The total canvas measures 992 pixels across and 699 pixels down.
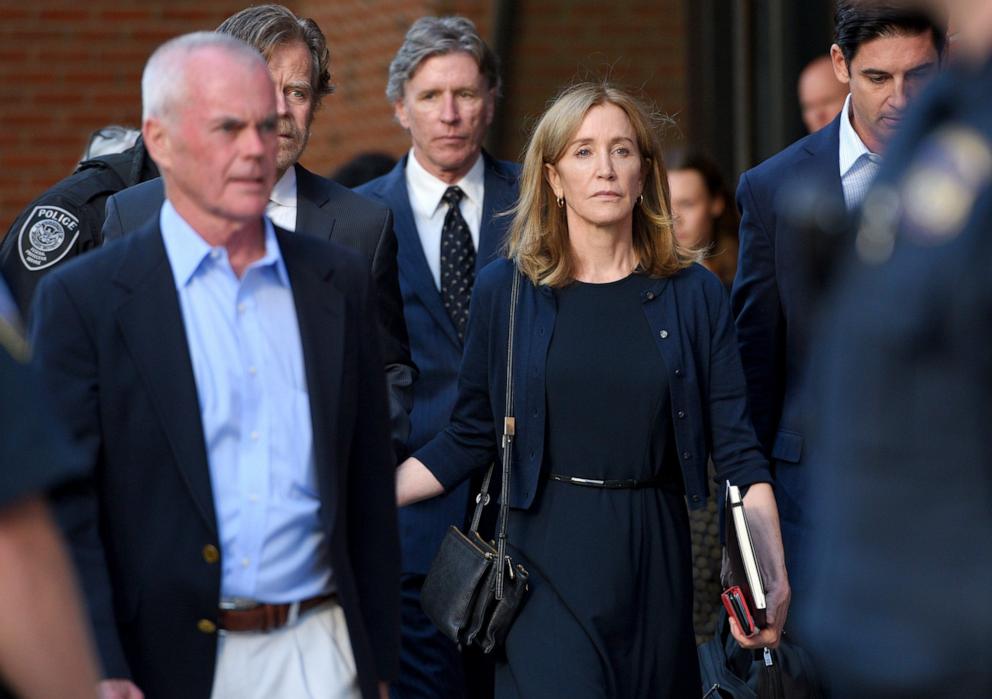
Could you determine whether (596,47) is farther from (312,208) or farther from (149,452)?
(149,452)

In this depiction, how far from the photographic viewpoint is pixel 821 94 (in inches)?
287

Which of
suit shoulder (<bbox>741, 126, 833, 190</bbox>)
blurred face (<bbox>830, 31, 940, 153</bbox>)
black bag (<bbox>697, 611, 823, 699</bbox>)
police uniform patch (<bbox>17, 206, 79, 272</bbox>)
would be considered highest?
blurred face (<bbox>830, 31, 940, 153</bbox>)

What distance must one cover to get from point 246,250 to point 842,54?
88.3 inches

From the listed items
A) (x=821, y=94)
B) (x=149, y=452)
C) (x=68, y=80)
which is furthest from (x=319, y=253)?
(x=68, y=80)

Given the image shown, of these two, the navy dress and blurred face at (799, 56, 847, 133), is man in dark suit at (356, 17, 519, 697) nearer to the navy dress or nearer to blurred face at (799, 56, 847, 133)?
the navy dress

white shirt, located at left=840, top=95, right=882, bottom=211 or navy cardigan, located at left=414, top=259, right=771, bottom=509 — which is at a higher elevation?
white shirt, located at left=840, top=95, right=882, bottom=211

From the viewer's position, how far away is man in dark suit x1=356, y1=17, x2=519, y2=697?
516 cm

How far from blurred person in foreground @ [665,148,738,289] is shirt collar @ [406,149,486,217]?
144 cm

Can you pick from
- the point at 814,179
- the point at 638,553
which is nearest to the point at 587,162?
the point at 814,179

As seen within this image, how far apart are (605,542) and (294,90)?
4.84ft

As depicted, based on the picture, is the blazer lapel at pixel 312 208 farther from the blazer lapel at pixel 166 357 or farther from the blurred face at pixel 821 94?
the blurred face at pixel 821 94

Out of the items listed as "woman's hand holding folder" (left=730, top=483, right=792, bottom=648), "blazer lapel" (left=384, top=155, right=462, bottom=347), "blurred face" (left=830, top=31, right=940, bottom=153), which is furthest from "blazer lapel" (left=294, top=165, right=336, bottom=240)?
"blurred face" (left=830, top=31, right=940, bottom=153)

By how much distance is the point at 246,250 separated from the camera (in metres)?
3.19

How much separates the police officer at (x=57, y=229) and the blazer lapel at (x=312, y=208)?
0.46 metres
